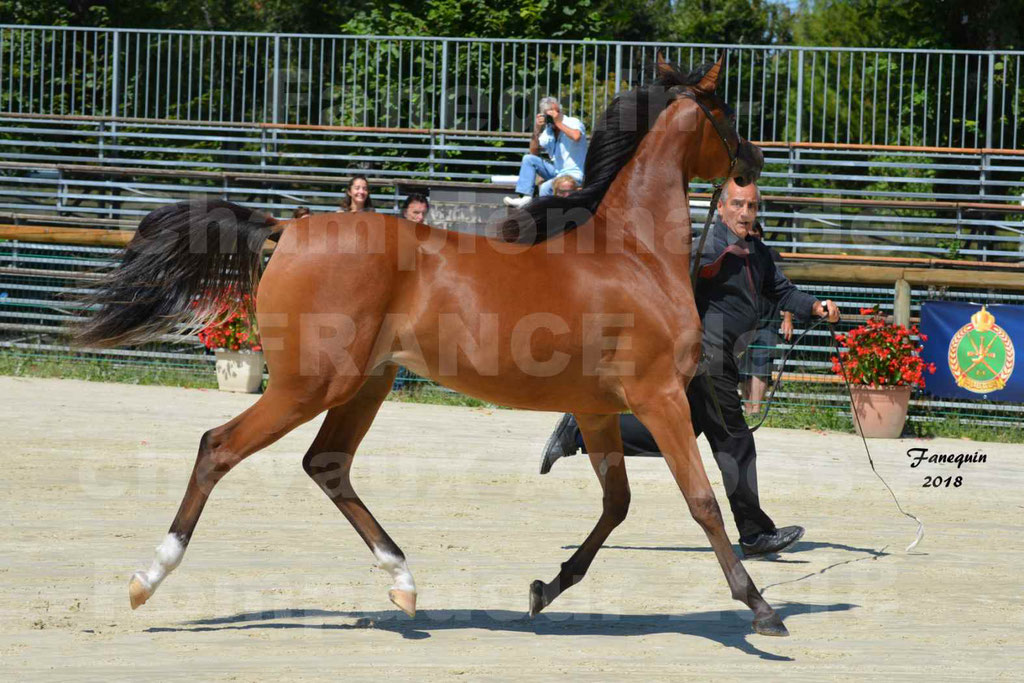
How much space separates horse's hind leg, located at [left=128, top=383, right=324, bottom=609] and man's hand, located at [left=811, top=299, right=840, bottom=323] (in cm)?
262

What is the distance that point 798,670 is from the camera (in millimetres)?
4367

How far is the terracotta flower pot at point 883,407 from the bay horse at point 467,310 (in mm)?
5439

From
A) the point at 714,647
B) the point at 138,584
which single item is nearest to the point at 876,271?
the point at 714,647

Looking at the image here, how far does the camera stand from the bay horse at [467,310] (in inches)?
187

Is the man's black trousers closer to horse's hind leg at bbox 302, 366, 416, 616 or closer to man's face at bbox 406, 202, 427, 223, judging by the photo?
horse's hind leg at bbox 302, 366, 416, 616

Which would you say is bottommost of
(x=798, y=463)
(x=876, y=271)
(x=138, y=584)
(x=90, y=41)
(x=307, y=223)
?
(x=798, y=463)

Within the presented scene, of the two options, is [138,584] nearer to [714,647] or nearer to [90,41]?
[714,647]

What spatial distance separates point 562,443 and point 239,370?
18.7 feet

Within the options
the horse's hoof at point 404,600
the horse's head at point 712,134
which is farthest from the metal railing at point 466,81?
the horse's hoof at point 404,600

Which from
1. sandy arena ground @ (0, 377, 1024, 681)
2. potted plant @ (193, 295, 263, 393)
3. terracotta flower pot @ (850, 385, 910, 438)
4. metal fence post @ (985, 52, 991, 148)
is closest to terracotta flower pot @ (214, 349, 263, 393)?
potted plant @ (193, 295, 263, 393)

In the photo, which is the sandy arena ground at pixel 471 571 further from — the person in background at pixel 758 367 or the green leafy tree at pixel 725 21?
the green leafy tree at pixel 725 21

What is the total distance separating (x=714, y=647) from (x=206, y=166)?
523 inches

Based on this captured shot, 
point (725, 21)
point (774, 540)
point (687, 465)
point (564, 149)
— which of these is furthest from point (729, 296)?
point (725, 21)

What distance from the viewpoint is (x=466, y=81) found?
15.9m
